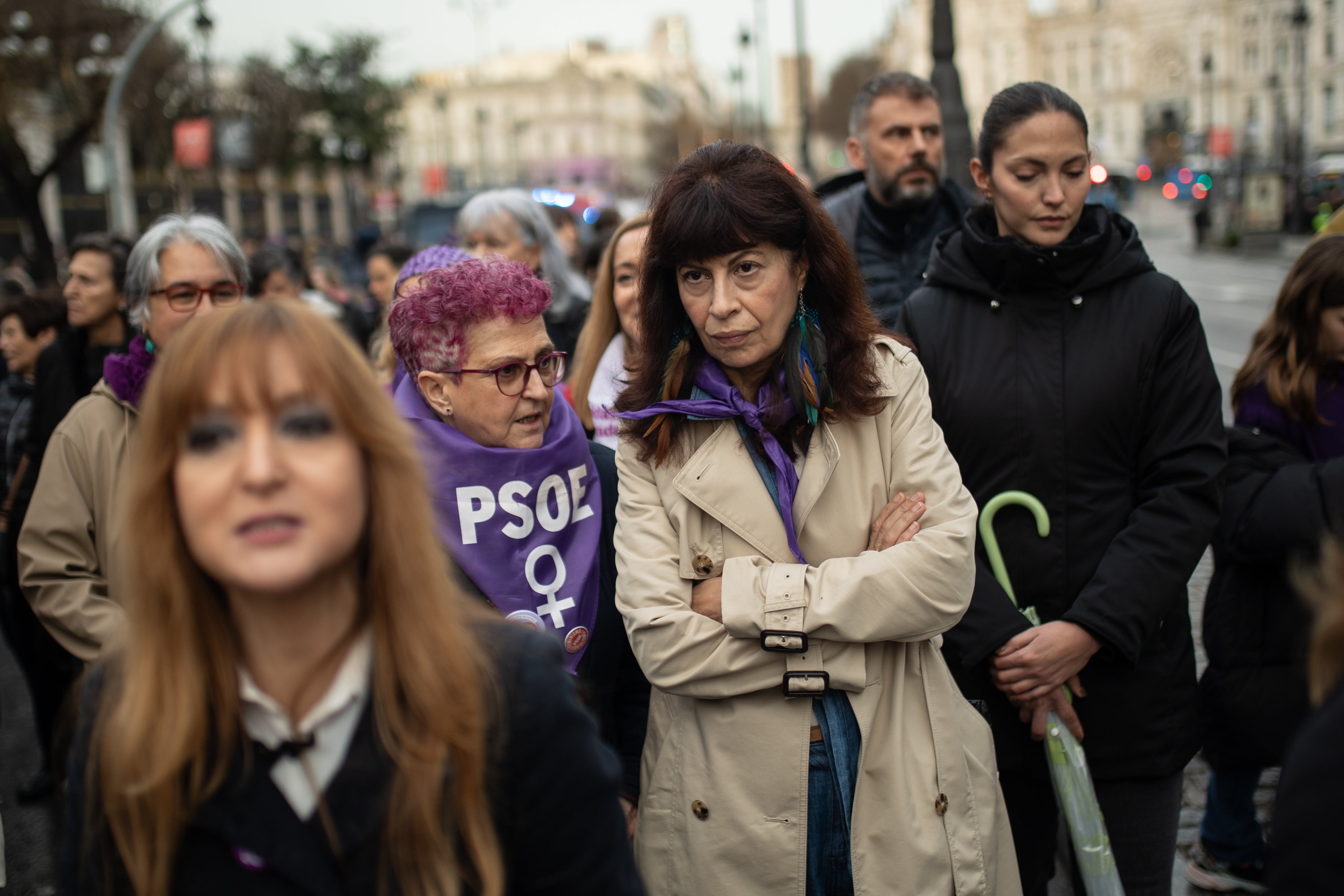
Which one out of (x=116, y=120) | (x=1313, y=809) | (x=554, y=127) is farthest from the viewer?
(x=554, y=127)

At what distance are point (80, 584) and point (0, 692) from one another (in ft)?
13.6

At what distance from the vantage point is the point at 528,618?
8.17 ft

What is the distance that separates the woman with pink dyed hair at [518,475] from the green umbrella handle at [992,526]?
92 cm

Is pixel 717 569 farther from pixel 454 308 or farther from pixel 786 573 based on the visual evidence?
pixel 454 308

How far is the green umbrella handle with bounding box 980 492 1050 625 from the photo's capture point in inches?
106

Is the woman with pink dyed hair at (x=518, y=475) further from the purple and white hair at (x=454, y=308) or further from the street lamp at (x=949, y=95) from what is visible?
the street lamp at (x=949, y=95)

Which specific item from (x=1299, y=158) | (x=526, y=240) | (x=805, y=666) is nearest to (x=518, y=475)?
(x=805, y=666)

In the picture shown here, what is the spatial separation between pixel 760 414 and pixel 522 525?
0.63 m

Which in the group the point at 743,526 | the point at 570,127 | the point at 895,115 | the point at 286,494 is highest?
the point at 570,127

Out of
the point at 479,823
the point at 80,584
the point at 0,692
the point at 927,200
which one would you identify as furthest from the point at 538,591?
the point at 0,692

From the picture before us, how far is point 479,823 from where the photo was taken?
1.43 meters

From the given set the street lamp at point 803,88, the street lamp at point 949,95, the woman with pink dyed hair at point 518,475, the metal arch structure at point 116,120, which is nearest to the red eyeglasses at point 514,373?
the woman with pink dyed hair at point 518,475

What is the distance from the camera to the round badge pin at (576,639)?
254 cm

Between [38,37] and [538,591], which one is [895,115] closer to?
[538,591]
